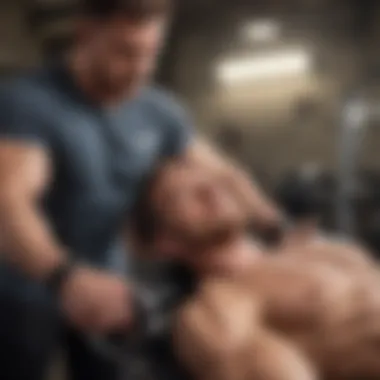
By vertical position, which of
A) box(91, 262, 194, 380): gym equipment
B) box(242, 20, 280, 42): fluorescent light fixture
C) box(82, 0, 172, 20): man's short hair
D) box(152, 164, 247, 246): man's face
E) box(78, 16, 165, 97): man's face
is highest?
box(242, 20, 280, 42): fluorescent light fixture

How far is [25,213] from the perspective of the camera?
80 centimetres

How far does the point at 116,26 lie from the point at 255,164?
192mm

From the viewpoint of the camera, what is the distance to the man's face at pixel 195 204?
0.82m

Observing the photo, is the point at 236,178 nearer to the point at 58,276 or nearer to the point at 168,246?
the point at 168,246

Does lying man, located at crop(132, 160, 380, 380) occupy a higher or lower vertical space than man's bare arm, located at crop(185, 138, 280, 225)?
lower

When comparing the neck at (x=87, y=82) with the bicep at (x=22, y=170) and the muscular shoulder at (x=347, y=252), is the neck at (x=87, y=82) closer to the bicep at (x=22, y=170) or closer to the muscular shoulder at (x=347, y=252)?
the bicep at (x=22, y=170)

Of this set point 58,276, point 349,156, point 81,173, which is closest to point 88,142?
point 81,173

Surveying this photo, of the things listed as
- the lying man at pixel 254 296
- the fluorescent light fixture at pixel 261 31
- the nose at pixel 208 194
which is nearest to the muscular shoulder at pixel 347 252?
the lying man at pixel 254 296

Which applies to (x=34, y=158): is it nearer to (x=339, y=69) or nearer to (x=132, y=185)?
(x=132, y=185)

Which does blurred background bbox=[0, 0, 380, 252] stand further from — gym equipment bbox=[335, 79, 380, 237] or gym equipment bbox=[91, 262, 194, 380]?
gym equipment bbox=[91, 262, 194, 380]

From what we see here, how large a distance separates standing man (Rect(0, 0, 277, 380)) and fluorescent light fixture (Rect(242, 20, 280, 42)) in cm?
9

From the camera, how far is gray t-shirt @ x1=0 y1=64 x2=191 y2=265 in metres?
0.81

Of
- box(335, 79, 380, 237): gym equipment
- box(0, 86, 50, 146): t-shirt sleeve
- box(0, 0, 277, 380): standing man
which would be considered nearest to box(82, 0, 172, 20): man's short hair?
box(0, 0, 277, 380): standing man

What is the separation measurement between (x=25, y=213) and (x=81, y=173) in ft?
0.22
